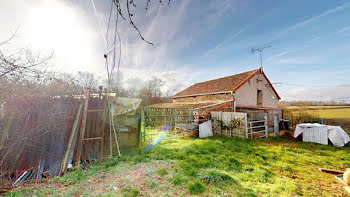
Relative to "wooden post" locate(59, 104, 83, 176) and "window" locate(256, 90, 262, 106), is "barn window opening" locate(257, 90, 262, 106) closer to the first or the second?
"window" locate(256, 90, 262, 106)

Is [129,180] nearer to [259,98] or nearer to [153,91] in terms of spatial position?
[259,98]

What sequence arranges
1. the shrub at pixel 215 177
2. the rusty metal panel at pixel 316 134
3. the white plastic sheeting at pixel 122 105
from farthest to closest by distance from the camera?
the rusty metal panel at pixel 316 134, the white plastic sheeting at pixel 122 105, the shrub at pixel 215 177

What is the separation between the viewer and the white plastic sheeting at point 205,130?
8.56 m

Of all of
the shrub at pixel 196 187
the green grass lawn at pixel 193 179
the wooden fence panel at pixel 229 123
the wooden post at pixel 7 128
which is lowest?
the green grass lawn at pixel 193 179

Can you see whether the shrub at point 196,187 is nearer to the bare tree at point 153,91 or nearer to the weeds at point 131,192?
the weeds at point 131,192

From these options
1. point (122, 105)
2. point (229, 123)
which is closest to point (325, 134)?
point (229, 123)

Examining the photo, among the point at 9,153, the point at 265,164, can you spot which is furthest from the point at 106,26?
the point at 265,164

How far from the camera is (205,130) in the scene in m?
8.75

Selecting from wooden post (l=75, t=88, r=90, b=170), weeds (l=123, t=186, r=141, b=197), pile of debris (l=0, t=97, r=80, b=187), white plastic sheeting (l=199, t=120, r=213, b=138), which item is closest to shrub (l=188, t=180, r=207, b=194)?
weeds (l=123, t=186, r=141, b=197)

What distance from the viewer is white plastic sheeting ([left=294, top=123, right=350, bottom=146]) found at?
696 centimetres

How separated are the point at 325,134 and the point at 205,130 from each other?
22.1 feet

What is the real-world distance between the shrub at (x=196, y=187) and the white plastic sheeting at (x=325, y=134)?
29.7 feet

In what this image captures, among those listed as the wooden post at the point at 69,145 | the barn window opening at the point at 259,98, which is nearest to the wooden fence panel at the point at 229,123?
the wooden post at the point at 69,145

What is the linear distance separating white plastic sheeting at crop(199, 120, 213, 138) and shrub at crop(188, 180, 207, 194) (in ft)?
18.8
